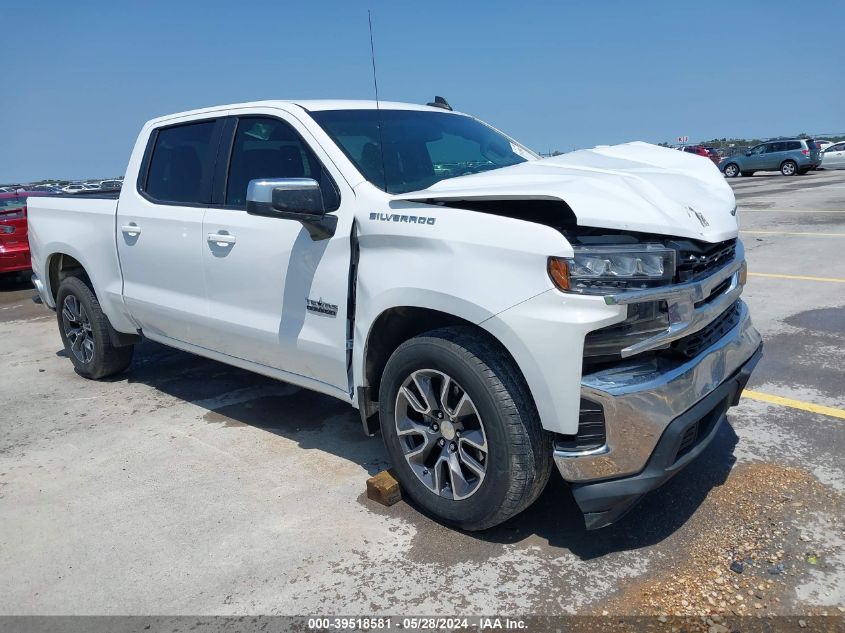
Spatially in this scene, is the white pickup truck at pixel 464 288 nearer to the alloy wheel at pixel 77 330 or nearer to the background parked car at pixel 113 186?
the alloy wheel at pixel 77 330

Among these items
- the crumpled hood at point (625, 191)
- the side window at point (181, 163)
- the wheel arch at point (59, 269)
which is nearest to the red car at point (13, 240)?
the wheel arch at point (59, 269)

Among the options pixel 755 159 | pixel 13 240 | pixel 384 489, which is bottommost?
pixel 384 489

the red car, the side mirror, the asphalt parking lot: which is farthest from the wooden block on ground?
the red car

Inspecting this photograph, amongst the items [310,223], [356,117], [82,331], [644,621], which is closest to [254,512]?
[310,223]

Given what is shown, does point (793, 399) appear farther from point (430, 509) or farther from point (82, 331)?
point (82, 331)

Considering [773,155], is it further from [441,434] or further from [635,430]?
[635,430]

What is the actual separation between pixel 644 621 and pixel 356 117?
9.70ft

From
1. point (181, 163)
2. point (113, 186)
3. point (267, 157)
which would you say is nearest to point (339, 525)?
point (267, 157)

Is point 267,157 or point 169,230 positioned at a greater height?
point 267,157

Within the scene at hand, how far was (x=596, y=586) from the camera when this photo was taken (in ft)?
9.20

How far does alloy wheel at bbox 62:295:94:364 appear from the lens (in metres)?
5.77

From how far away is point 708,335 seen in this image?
303cm

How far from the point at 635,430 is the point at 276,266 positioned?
2111 millimetres

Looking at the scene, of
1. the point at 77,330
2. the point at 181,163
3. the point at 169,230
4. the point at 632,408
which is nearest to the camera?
the point at 632,408
